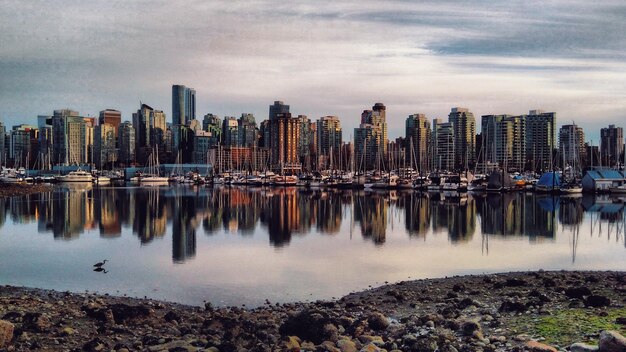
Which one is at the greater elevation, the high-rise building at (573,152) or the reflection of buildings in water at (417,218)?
the high-rise building at (573,152)

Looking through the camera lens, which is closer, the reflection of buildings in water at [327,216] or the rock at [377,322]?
the rock at [377,322]

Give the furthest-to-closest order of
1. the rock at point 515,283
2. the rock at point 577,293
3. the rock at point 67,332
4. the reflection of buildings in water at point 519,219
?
the reflection of buildings in water at point 519,219
the rock at point 515,283
the rock at point 577,293
the rock at point 67,332

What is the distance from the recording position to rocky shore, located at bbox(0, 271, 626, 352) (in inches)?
551

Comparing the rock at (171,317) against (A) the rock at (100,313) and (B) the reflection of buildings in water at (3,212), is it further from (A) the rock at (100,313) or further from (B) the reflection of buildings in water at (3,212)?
(B) the reflection of buildings in water at (3,212)

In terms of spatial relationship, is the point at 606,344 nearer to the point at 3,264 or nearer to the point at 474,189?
the point at 3,264

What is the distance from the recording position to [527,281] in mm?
23312

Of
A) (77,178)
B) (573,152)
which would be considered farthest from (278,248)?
(77,178)

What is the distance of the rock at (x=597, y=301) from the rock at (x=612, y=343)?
564 cm

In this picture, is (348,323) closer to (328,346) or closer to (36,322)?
(328,346)

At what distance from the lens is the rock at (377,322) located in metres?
15.8

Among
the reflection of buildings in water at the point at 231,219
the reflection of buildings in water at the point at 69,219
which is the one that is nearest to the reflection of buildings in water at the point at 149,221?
the reflection of buildings in water at the point at 231,219

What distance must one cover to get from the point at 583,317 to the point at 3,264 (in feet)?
92.2

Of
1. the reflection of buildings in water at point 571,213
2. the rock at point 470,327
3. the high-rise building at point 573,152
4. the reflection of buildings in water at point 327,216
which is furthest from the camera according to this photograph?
the high-rise building at point 573,152

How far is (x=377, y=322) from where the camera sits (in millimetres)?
15883
